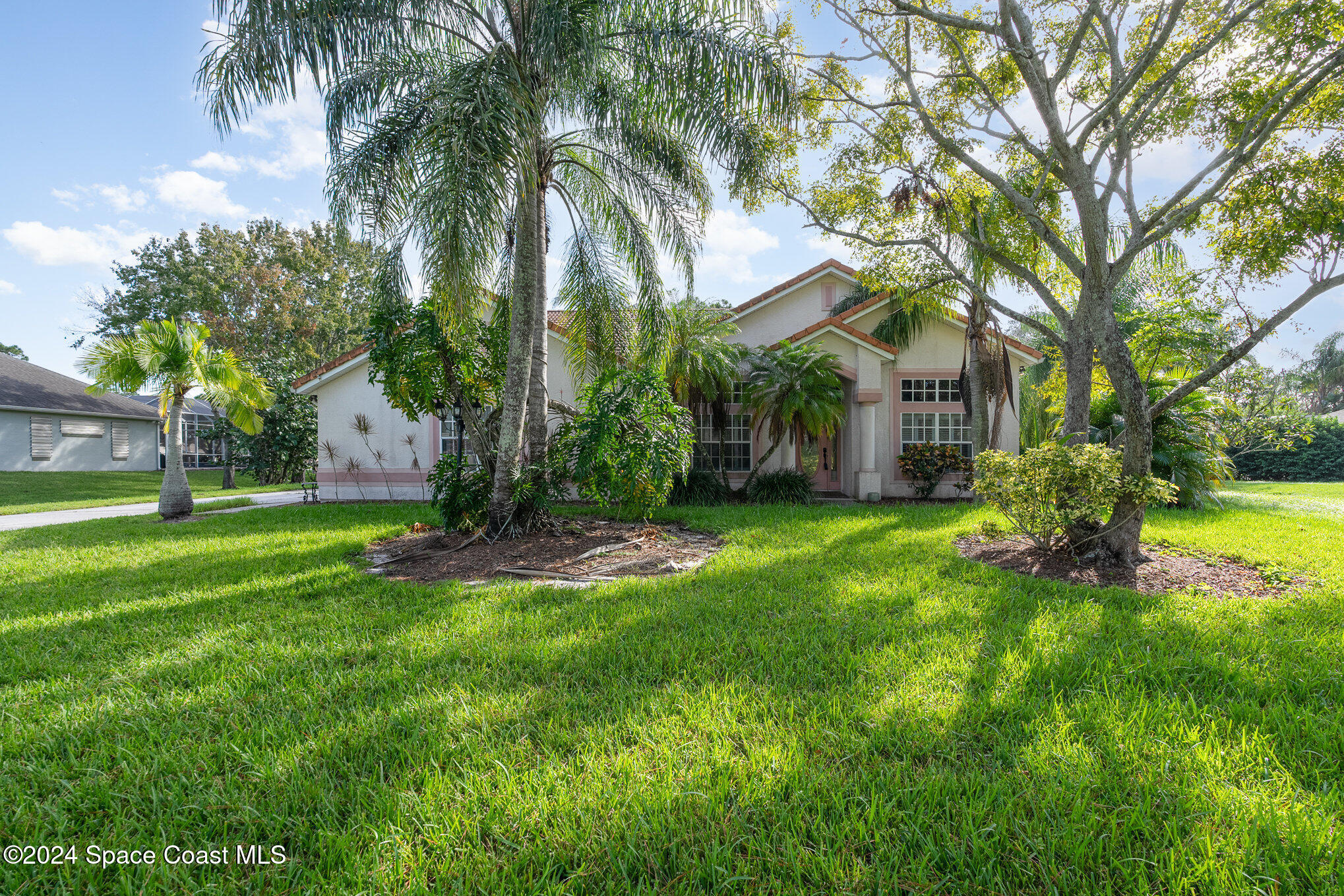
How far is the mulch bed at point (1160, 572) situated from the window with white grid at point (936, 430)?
22.3 feet

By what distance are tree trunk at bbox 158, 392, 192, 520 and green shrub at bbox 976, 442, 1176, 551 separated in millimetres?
14598

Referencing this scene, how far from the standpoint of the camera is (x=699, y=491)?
1206 cm

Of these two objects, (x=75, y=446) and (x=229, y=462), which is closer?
(x=229, y=462)

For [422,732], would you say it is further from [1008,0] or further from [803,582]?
[1008,0]

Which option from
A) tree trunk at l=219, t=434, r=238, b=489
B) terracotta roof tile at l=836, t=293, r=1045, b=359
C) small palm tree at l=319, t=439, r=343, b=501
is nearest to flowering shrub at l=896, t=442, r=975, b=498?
terracotta roof tile at l=836, t=293, r=1045, b=359

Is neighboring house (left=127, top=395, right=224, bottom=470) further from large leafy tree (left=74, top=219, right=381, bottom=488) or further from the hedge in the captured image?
the hedge

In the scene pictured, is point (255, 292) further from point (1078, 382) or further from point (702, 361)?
point (1078, 382)

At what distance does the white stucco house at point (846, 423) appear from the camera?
12.9 meters

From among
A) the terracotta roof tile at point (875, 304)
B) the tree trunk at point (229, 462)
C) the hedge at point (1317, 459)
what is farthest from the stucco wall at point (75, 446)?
the hedge at point (1317, 459)

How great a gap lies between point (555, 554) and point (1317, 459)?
101ft

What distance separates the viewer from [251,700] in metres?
3.10

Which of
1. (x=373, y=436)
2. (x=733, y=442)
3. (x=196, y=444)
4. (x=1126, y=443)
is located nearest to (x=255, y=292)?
(x=196, y=444)

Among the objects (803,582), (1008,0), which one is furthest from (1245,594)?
(1008,0)

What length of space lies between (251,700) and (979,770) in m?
3.78
